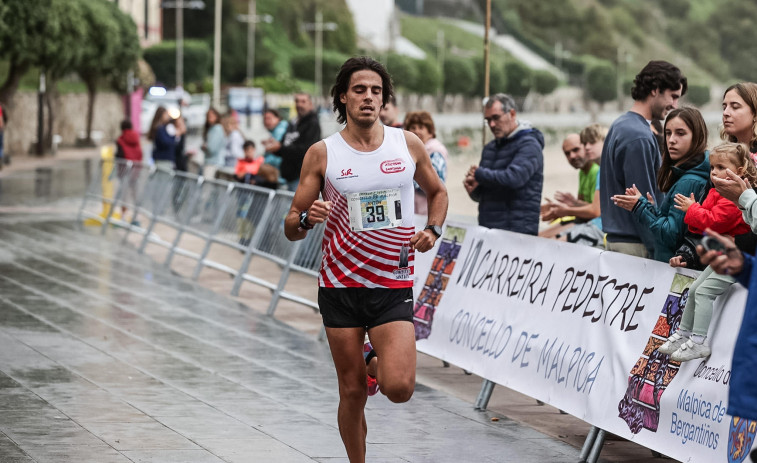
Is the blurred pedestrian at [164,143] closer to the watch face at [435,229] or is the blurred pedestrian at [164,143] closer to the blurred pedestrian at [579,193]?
the blurred pedestrian at [579,193]

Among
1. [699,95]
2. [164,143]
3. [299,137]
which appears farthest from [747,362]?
[699,95]

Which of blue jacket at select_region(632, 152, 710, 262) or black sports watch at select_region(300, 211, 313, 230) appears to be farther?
blue jacket at select_region(632, 152, 710, 262)

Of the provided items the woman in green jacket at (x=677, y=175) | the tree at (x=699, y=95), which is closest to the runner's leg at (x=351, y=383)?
the woman in green jacket at (x=677, y=175)

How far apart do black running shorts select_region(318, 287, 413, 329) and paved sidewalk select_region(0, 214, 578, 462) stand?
47.1 inches

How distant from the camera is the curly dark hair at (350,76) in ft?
20.3

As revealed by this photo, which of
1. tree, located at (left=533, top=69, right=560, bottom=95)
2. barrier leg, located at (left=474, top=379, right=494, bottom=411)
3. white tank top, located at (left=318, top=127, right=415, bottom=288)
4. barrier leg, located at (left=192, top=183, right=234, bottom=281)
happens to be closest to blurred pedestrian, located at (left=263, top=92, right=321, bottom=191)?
barrier leg, located at (left=192, top=183, right=234, bottom=281)

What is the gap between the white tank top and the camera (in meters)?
6.04

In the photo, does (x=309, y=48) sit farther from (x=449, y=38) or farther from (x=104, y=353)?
(x=104, y=353)

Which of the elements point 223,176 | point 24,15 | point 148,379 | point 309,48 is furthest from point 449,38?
point 148,379

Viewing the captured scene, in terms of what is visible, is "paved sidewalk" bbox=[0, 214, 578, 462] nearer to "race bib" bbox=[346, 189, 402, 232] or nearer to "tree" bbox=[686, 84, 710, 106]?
"race bib" bbox=[346, 189, 402, 232]

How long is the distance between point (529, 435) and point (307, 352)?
3.17 m

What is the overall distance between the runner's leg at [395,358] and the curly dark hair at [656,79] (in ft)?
8.77

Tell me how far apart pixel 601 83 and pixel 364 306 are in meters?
181

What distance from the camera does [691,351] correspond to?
21.0 ft
